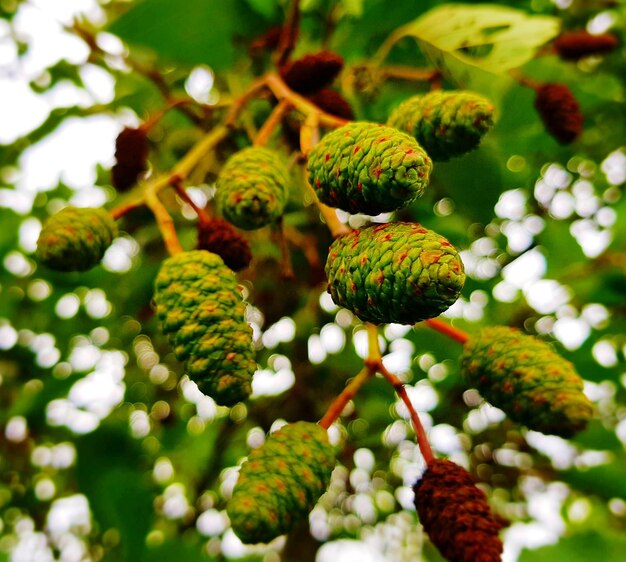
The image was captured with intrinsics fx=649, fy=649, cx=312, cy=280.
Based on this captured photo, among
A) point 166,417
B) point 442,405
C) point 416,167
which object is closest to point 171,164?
point 166,417

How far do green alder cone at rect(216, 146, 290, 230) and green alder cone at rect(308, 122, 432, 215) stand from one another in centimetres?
9

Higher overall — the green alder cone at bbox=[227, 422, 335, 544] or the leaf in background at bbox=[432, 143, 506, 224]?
the green alder cone at bbox=[227, 422, 335, 544]

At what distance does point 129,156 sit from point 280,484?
0.64 metres

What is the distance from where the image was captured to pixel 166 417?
201 centimetres

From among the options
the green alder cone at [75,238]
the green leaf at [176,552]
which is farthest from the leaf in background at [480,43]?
the green leaf at [176,552]

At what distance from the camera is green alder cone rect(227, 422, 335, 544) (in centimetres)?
70

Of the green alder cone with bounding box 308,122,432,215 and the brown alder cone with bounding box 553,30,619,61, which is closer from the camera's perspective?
the green alder cone with bounding box 308,122,432,215

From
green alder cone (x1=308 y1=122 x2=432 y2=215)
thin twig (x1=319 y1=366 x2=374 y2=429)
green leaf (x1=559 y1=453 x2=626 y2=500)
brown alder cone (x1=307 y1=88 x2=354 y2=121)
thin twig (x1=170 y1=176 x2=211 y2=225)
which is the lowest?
green leaf (x1=559 y1=453 x2=626 y2=500)

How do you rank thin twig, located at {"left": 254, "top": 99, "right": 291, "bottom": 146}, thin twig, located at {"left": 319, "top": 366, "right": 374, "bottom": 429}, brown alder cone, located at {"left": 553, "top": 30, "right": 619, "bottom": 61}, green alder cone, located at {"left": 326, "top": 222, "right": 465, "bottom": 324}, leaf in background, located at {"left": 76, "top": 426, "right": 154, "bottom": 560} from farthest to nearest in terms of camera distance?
leaf in background, located at {"left": 76, "top": 426, "right": 154, "bottom": 560} < brown alder cone, located at {"left": 553, "top": 30, "right": 619, "bottom": 61} < thin twig, located at {"left": 254, "top": 99, "right": 291, "bottom": 146} < thin twig, located at {"left": 319, "top": 366, "right": 374, "bottom": 429} < green alder cone, located at {"left": 326, "top": 222, "right": 465, "bottom": 324}

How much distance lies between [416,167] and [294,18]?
Result: 0.65 m

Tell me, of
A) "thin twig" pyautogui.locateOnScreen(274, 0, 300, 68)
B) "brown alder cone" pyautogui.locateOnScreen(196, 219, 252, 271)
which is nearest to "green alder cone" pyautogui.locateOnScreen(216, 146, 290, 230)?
"brown alder cone" pyautogui.locateOnScreen(196, 219, 252, 271)

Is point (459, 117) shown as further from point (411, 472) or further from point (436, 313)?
point (411, 472)

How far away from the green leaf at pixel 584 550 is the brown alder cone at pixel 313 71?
103cm

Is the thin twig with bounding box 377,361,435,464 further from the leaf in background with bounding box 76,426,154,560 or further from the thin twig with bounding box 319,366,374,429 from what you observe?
the leaf in background with bounding box 76,426,154,560
